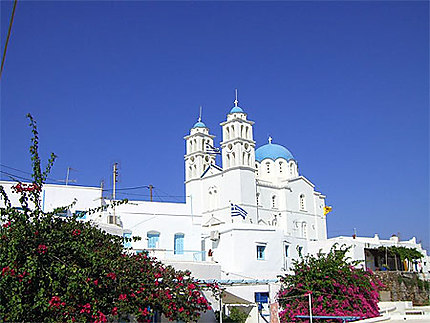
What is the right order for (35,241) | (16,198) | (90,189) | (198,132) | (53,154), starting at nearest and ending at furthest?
(35,241), (53,154), (16,198), (90,189), (198,132)

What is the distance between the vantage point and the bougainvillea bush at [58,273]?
10.6 meters

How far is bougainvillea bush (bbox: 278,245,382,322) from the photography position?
21.1 meters

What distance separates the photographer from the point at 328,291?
2159 cm

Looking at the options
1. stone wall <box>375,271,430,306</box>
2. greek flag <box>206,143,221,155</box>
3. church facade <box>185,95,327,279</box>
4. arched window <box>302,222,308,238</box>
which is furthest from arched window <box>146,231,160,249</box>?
stone wall <box>375,271,430,306</box>

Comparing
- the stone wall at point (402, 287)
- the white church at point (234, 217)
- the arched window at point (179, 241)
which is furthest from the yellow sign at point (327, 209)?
the arched window at point (179, 241)

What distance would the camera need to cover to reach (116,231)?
80.2 feet

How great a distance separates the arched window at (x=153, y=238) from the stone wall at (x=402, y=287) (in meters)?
15.8

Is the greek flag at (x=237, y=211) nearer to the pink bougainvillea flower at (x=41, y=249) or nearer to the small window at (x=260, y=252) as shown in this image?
the small window at (x=260, y=252)

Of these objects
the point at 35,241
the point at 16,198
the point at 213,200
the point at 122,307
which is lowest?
the point at 122,307

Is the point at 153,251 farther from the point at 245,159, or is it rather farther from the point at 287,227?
the point at 287,227

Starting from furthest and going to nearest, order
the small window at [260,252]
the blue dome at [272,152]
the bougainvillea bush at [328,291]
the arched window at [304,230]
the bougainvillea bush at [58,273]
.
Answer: the blue dome at [272,152]
the arched window at [304,230]
the small window at [260,252]
the bougainvillea bush at [328,291]
the bougainvillea bush at [58,273]

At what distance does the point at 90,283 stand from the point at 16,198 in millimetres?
15791

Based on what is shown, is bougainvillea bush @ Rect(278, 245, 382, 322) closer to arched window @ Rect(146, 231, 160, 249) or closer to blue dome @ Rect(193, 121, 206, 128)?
arched window @ Rect(146, 231, 160, 249)

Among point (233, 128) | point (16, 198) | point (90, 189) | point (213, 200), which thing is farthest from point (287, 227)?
point (16, 198)
